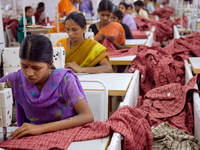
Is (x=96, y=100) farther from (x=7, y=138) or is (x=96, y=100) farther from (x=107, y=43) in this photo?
(x=107, y=43)

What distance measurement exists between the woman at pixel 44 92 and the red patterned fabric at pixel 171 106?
0.94 m

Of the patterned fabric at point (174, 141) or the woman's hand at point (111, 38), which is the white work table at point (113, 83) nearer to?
the patterned fabric at point (174, 141)

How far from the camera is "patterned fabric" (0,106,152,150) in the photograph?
1.06m

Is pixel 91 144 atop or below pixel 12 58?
below

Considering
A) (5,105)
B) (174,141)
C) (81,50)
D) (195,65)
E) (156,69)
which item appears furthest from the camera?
(156,69)

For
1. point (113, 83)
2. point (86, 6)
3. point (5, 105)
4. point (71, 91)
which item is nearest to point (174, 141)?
point (113, 83)

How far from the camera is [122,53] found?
343cm

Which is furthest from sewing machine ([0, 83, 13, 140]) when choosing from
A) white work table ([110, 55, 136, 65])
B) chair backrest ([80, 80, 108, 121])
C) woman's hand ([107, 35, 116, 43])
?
woman's hand ([107, 35, 116, 43])

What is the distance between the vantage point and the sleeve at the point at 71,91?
1250mm

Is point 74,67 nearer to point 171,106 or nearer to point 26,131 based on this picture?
point 171,106

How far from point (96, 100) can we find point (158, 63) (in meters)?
1.29

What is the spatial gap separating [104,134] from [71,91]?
9.9 inches

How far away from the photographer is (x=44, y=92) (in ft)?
4.09

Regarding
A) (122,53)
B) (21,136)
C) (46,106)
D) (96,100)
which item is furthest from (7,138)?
(122,53)
